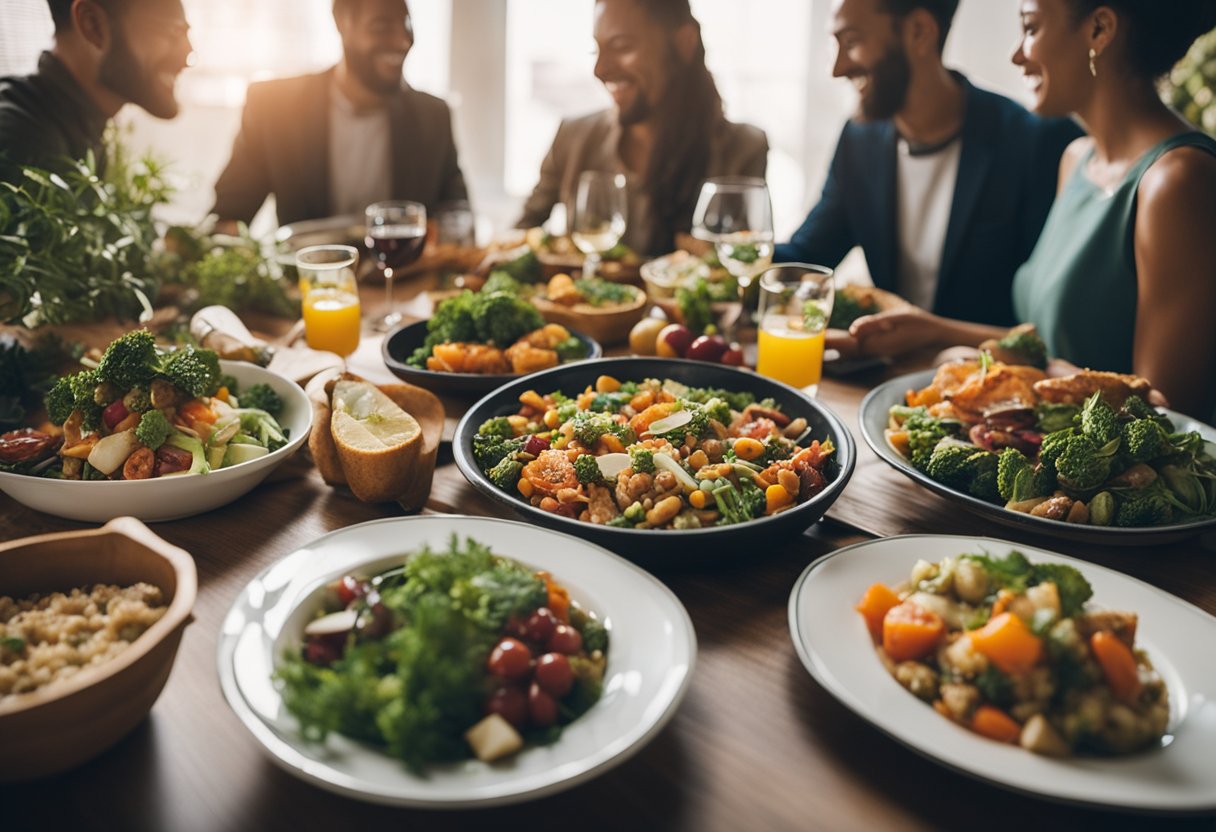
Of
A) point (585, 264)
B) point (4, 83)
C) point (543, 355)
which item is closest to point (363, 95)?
point (4, 83)

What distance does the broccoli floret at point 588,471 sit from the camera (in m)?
1.45

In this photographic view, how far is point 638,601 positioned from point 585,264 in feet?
6.31

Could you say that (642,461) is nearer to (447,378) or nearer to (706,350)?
(447,378)

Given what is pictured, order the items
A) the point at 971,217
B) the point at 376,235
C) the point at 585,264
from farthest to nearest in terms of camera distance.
A: the point at 971,217
the point at 585,264
the point at 376,235

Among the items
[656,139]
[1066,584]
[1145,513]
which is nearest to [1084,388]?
[1145,513]

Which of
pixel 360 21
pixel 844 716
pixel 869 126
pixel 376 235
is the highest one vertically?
pixel 360 21

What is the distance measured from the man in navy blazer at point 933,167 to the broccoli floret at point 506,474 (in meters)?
2.39

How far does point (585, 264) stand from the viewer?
114 inches

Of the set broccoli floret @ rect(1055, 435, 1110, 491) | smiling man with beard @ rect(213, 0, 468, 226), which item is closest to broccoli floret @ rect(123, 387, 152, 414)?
broccoli floret @ rect(1055, 435, 1110, 491)

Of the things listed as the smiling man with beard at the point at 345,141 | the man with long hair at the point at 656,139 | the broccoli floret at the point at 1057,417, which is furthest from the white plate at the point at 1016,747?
the smiling man with beard at the point at 345,141

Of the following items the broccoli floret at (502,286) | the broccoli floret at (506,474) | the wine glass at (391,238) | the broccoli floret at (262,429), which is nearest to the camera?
the broccoli floret at (506,474)

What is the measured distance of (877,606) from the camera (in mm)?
1127

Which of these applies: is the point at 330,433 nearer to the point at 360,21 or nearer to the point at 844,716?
the point at 844,716

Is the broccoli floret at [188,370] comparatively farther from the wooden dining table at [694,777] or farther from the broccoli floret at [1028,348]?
the broccoli floret at [1028,348]
